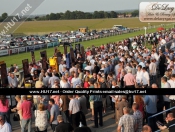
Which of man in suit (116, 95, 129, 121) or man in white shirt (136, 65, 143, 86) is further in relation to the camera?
man in white shirt (136, 65, 143, 86)

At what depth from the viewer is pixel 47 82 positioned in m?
8.72

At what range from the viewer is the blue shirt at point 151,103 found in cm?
632

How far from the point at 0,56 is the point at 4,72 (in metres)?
17.1

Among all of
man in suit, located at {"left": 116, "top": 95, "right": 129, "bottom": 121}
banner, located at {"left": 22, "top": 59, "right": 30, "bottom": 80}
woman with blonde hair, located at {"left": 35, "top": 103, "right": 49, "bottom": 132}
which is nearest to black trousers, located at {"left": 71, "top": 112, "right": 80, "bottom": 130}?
woman with blonde hair, located at {"left": 35, "top": 103, "right": 49, "bottom": 132}

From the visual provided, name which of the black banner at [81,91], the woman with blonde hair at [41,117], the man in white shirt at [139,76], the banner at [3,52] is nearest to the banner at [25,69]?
the man in white shirt at [139,76]

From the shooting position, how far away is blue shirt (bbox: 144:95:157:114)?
6316 mm

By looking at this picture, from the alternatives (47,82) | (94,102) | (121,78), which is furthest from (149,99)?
(47,82)

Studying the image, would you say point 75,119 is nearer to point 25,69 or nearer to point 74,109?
point 74,109

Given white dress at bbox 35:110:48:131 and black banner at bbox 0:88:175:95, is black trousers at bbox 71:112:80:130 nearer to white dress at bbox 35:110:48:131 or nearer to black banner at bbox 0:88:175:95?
white dress at bbox 35:110:48:131

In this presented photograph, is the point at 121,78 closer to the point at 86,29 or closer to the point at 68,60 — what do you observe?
the point at 68,60
